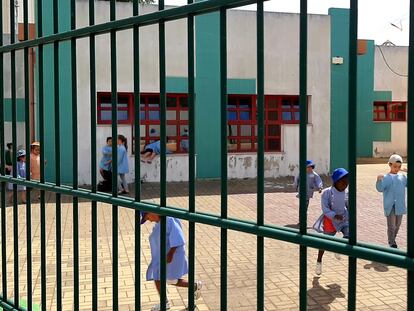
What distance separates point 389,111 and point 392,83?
127 centimetres

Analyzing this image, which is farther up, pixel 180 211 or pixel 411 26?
pixel 411 26

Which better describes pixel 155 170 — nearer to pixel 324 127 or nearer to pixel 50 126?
pixel 50 126

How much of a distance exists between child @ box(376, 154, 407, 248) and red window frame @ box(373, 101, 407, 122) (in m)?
16.2

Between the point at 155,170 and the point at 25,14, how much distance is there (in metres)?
10.7

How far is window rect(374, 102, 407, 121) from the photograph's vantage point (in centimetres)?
2100

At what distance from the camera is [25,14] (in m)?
2.44

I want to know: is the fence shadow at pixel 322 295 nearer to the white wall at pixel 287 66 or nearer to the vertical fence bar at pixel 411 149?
the vertical fence bar at pixel 411 149

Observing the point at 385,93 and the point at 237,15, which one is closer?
the point at 237,15

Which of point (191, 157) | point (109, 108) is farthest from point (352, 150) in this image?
point (109, 108)

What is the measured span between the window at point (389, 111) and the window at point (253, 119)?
338 inches

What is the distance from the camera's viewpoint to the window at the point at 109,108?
12328mm

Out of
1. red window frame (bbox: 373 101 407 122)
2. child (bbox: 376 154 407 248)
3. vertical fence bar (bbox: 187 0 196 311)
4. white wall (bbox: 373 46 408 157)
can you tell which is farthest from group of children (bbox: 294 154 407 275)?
red window frame (bbox: 373 101 407 122)

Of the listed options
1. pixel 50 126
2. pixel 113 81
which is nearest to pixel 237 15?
pixel 50 126

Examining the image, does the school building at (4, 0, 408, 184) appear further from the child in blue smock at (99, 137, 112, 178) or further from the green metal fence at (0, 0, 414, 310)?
the green metal fence at (0, 0, 414, 310)
